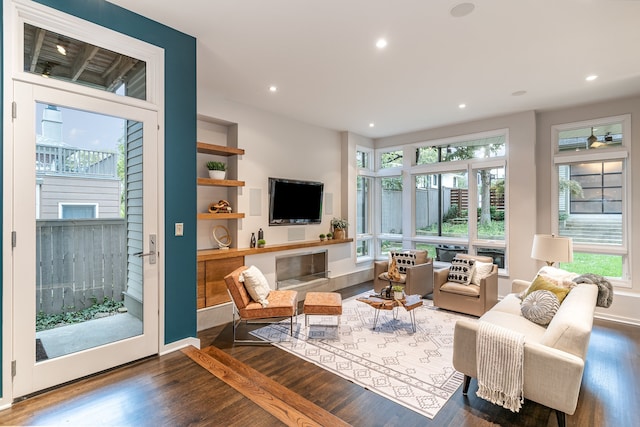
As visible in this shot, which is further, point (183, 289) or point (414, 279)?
point (414, 279)

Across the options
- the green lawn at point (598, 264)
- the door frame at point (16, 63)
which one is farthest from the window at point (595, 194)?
the door frame at point (16, 63)

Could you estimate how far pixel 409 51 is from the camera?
3.19 metres

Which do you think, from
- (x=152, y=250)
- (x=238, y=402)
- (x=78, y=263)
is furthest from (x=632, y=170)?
(x=78, y=263)

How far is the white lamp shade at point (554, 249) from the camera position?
3.74 m

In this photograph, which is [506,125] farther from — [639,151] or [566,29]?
[566,29]

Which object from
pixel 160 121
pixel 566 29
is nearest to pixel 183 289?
pixel 160 121

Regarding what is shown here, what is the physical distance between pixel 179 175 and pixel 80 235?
3.03 feet

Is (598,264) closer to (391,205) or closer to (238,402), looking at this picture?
(391,205)

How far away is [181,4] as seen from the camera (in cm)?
250

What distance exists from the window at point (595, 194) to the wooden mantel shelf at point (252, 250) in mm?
3870

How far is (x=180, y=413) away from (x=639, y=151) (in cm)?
637

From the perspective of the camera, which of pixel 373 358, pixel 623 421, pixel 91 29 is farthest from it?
pixel 373 358

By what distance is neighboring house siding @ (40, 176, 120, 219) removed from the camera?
2.31 meters

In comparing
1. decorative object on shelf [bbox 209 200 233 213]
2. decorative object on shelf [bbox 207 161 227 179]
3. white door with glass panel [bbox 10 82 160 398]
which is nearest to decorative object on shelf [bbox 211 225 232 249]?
decorative object on shelf [bbox 209 200 233 213]
